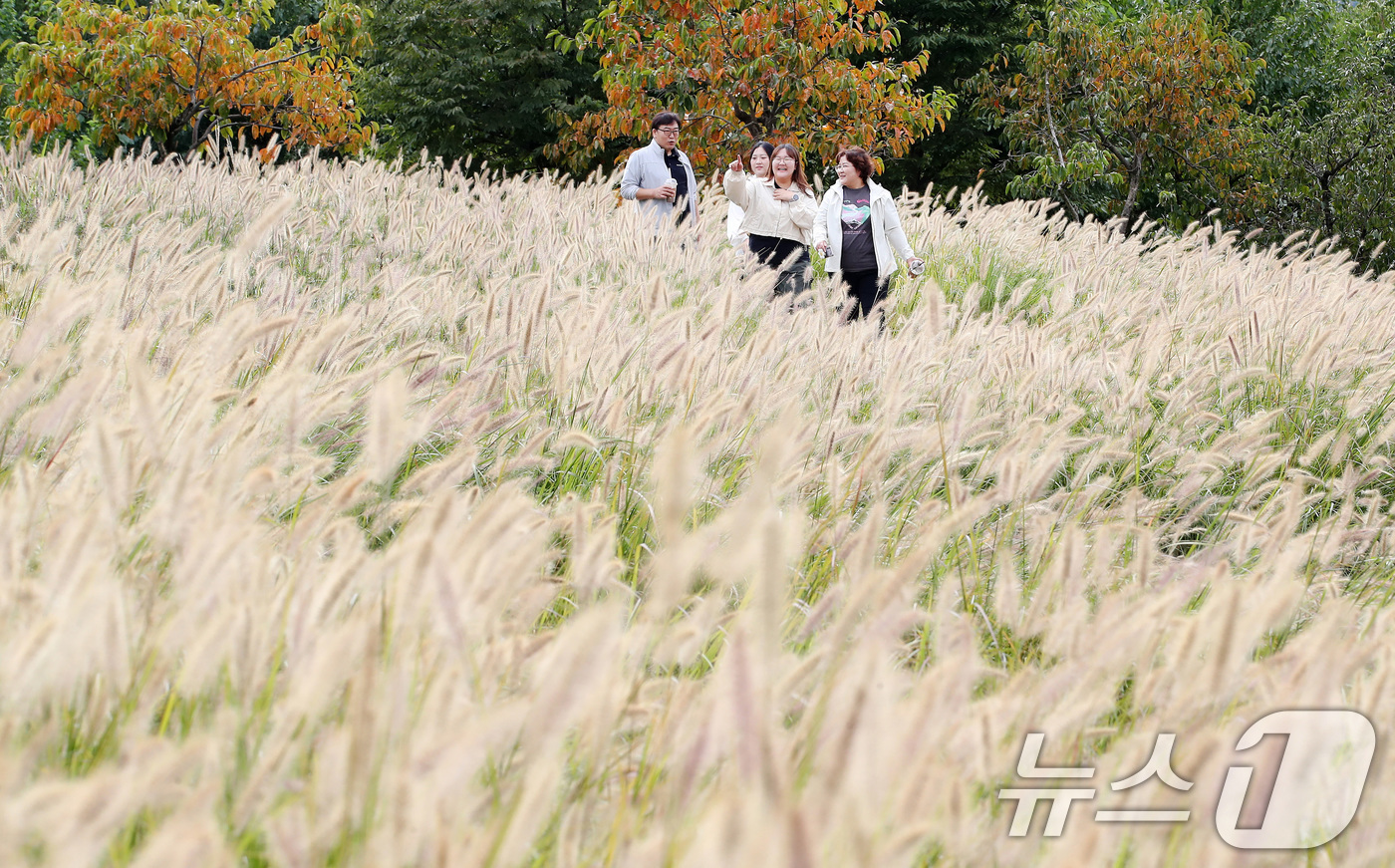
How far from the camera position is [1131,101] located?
52.9 feet

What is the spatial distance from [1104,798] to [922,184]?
22.2 metres

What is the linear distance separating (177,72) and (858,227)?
7.45 metres

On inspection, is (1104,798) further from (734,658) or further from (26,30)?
(26,30)

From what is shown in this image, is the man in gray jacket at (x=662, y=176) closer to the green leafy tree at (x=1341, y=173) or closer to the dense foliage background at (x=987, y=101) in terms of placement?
the dense foliage background at (x=987, y=101)

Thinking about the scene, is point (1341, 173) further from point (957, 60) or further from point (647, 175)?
point (647, 175)

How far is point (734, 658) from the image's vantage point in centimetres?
76

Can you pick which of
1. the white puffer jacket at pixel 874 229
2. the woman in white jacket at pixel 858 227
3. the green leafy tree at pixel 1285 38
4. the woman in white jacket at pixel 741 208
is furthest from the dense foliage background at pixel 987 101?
the white puffer jacket at pixel 874 229

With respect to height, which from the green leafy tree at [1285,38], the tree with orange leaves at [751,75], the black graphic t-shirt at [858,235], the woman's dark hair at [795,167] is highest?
the green leafy tree at [1285,38]

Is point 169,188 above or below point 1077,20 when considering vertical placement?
below

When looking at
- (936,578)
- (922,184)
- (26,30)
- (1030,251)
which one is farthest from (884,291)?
(26,30)

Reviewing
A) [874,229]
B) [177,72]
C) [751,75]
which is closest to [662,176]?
[874,229]

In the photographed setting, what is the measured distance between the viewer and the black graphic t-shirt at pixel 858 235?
22.2 feet

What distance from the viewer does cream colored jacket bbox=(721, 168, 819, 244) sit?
6.95 metres

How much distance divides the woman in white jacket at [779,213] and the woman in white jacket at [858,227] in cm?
28
